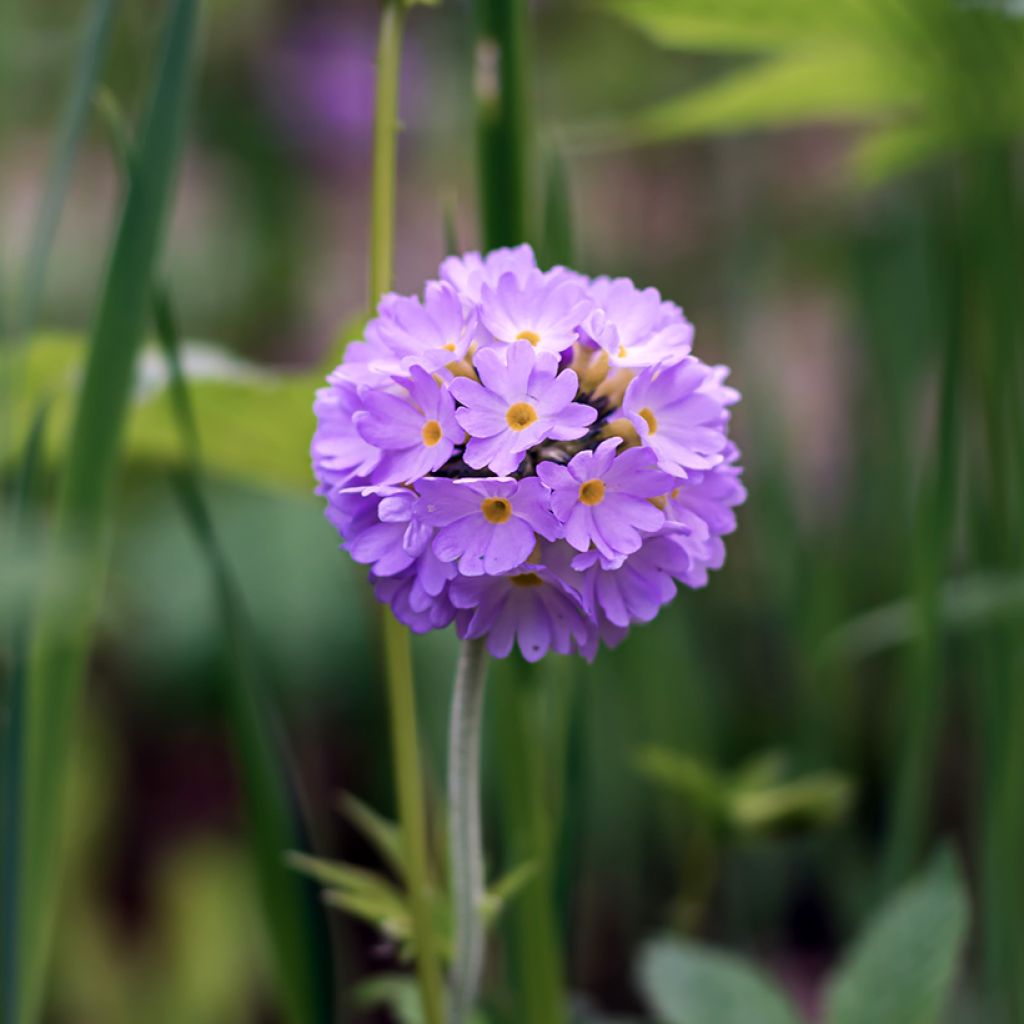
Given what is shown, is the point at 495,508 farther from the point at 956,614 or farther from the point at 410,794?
the point at 956,614

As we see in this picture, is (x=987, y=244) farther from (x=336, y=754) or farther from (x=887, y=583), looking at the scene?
(x=336, y=754)

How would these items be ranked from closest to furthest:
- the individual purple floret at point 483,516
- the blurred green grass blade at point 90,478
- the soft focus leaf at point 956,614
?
the individual purple floret at point 483,516
the blurred green grass blade at point 90,478
the soft focus leaf at point 956,614

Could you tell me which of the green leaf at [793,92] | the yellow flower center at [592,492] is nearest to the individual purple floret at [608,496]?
the yellow flower center at [592,492]

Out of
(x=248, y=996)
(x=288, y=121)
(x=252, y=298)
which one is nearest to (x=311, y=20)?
(x=288, y=121)

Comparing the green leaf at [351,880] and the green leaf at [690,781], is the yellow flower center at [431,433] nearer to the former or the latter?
the green leaf at [351,880]

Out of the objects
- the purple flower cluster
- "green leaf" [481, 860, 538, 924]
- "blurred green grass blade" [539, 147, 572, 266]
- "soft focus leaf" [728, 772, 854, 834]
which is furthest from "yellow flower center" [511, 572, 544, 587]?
"soft focus leaf" [728, 772, 854, 834]

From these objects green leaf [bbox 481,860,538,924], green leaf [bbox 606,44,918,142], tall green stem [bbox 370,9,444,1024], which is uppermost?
green leaf [bbox 606,44,918,142]

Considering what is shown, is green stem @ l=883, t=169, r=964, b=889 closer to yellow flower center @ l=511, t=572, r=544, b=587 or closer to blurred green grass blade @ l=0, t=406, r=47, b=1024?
yellow flower center @ l=511, t=572, r=544, b=587
